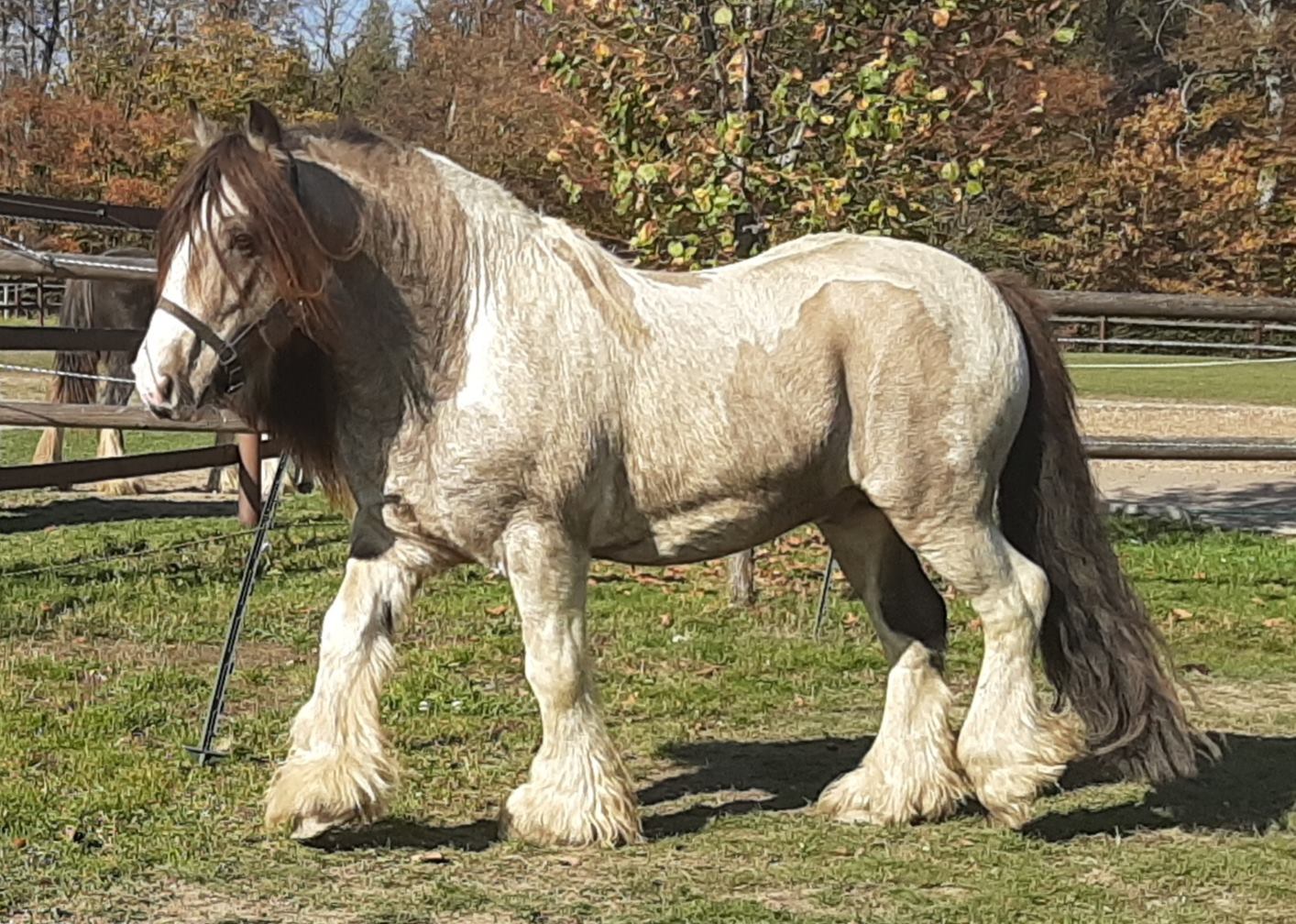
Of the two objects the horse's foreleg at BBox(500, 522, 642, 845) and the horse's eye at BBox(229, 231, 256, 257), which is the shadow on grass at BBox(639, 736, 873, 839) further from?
the horse's eye at BBox(229, 231, 256, 257)

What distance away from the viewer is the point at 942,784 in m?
5.22

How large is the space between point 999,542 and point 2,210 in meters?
7.08

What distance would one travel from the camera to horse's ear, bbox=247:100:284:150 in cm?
446

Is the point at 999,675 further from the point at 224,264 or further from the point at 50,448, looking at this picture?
the point at 50,448

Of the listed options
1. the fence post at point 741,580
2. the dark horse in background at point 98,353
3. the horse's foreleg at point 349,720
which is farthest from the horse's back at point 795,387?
the dark horse in background at point 98,353

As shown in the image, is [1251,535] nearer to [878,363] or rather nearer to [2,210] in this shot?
[878,363]

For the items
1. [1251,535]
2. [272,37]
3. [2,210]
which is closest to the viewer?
[2,210]

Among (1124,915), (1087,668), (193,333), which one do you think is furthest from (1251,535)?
(193,333)

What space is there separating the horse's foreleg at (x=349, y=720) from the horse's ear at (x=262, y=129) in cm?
121

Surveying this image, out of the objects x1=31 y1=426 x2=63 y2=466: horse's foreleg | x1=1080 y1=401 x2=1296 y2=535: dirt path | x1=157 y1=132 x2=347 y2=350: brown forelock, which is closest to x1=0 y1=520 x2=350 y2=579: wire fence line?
x1=31 y1=426 x2=63 y2=466: horse's foreleg

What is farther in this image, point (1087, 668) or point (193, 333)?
point (1087, 668)

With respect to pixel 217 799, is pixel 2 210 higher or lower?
higher

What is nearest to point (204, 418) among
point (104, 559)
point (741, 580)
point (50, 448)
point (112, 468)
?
point (112, 468)

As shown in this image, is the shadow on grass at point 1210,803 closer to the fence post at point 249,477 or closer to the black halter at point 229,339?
the black halter at point 229,339
